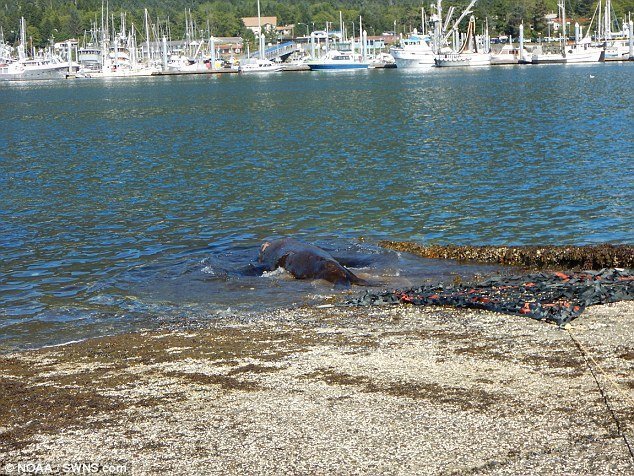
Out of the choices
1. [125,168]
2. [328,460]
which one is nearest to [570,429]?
[328,460]

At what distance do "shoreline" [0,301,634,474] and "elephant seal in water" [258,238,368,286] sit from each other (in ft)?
11.7

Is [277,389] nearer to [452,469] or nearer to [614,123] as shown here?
[452,469]

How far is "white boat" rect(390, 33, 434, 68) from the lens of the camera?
16075 cm

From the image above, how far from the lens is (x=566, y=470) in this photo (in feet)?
25.1

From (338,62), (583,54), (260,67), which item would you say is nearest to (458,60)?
(583,54)

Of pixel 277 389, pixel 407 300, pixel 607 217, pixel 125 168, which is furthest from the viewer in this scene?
pixel 125 168

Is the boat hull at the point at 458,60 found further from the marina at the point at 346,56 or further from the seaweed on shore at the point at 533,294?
the seaweed on shore at the point at 533,294

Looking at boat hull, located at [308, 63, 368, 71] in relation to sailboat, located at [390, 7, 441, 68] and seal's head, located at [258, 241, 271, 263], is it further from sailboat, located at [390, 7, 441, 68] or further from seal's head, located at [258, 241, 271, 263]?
seal's head, located at [258, 241, 271, 263]

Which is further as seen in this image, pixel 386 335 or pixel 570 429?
pixel 386 335

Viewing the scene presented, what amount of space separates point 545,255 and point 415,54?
146m

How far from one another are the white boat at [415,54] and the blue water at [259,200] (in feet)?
337

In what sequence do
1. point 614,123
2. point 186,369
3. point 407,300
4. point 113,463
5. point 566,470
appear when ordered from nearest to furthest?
point 566,470 → point 113,463 → point 186,369 → point 407,300 → point 614,123

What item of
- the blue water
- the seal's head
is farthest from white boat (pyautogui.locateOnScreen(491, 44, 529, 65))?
the seal's head

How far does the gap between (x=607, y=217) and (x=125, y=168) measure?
21.4 metres
